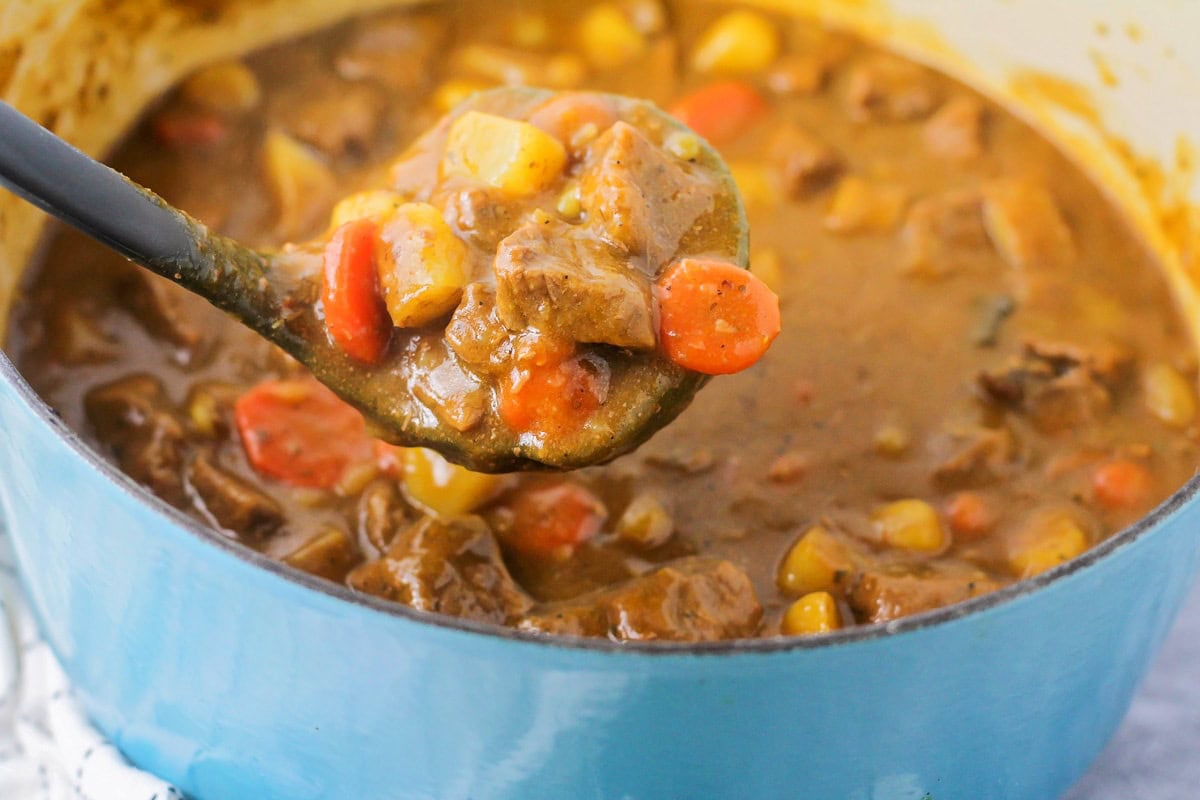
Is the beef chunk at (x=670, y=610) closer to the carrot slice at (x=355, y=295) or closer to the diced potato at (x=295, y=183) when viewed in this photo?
the carrot slice at (x=355, y=295)

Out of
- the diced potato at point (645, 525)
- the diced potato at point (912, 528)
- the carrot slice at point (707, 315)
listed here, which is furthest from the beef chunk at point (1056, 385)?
the carrot slice at point (707, 315)

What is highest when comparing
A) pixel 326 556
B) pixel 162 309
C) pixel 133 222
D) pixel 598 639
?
pixel 133 222

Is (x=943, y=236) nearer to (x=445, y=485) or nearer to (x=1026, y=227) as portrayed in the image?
Answer: (x=1026, y=227)

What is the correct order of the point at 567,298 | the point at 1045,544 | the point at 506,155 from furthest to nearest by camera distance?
1. the point at 1045,544
2. the point at 506,155
3. the point at 567,298

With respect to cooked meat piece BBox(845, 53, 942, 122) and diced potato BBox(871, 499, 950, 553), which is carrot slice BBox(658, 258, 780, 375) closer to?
diced potato BBox(871, 499, 950, 553)

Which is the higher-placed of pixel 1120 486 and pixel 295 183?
pixel 295 183

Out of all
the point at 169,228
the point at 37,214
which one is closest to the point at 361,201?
the point at 169,228

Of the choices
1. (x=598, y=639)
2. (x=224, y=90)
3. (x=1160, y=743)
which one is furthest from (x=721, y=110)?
(x=598, y=639)
